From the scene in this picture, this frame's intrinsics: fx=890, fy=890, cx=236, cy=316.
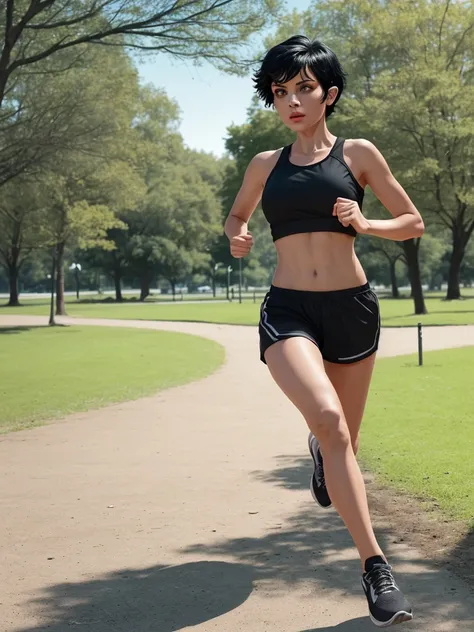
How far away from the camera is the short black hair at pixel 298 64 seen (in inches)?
167

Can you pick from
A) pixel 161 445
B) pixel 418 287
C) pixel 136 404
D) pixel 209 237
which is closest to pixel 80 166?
pixel 418 287

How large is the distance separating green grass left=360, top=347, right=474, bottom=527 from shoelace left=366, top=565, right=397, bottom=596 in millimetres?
1868

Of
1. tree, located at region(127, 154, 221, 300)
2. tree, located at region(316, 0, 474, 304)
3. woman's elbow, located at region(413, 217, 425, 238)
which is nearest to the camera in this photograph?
woman's elbow, located at region(413, 217, 425, 238)

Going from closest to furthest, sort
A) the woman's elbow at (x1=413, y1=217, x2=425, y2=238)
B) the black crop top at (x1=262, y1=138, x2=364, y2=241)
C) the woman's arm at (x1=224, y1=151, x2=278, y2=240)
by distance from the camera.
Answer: the black crop top at (x1=262, y1=138, x2=364, y2=241)
the woman's elbow at (x1=413, y1=217, x2=425, y2=238)
the woman's arm at (x1=224, y1=151, x2=278, y2=240)

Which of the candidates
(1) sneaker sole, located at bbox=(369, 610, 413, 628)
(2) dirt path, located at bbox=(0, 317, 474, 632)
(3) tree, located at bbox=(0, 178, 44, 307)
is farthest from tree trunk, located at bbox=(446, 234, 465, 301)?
(1) sneaker sole, located at bbox=(369, 610, 413, 628)

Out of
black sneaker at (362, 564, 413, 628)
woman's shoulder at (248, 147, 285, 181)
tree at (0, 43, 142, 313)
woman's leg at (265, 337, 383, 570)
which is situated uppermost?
tree at (0, 43, 142, 313)

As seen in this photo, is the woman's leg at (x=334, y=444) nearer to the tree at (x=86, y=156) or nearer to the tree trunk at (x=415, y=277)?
the tree at (x=86, y=156)

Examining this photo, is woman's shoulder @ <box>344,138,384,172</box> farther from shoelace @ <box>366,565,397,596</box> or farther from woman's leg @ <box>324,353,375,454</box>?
shoelace @ <box>366,565,397,596</box>

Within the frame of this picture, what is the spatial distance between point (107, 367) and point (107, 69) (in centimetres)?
1461

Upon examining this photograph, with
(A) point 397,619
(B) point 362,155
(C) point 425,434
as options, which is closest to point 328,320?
(B) point 362,155

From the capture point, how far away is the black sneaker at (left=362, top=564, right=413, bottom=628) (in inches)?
132

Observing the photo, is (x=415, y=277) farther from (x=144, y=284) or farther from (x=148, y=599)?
(x=144, y=284)

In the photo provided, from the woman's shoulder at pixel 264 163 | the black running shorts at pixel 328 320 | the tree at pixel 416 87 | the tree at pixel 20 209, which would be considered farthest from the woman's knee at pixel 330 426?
the tree at pixel 416 87

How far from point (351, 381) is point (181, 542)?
4.88 feet
